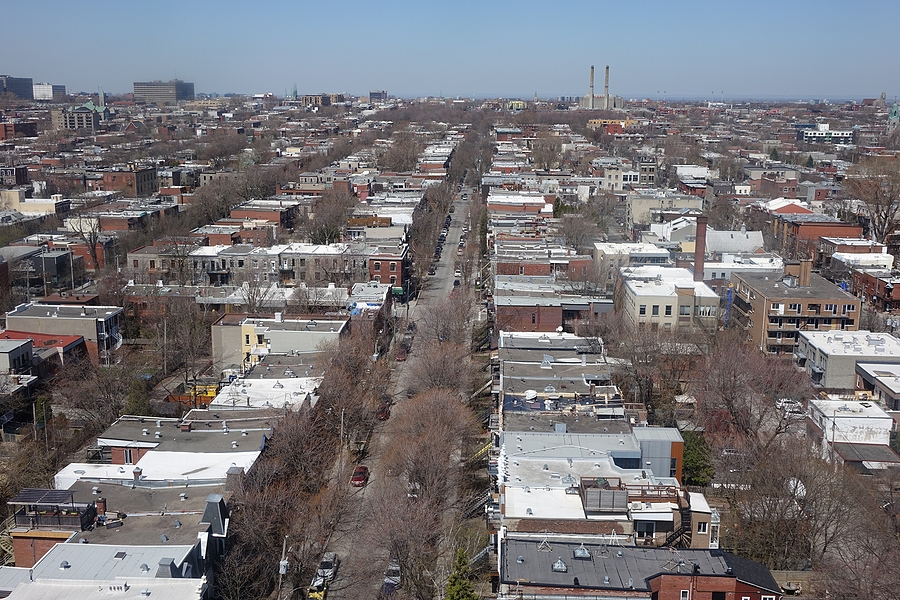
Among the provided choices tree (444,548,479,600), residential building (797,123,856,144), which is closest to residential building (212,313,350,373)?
tree (444,548,479,600)

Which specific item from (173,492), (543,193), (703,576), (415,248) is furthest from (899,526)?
(543,193)

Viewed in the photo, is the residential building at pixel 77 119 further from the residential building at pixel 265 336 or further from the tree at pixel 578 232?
the residential building at pixel 265 336

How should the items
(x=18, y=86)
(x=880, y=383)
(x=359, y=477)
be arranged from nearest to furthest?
(x=359, y=477) < (x=880, y=383) < (x=18, y=86)

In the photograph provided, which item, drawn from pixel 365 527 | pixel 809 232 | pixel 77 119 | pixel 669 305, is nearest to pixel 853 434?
pixel 669 305

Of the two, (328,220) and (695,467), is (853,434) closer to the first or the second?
(695,467)

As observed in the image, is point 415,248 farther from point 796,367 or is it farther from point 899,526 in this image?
point 899,526

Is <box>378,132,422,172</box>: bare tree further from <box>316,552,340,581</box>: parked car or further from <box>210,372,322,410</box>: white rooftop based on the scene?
<box>316,552,340,581</box>: parked car

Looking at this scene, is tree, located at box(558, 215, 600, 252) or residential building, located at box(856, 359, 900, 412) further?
tree, located at box(558, 215, 600, 252)
